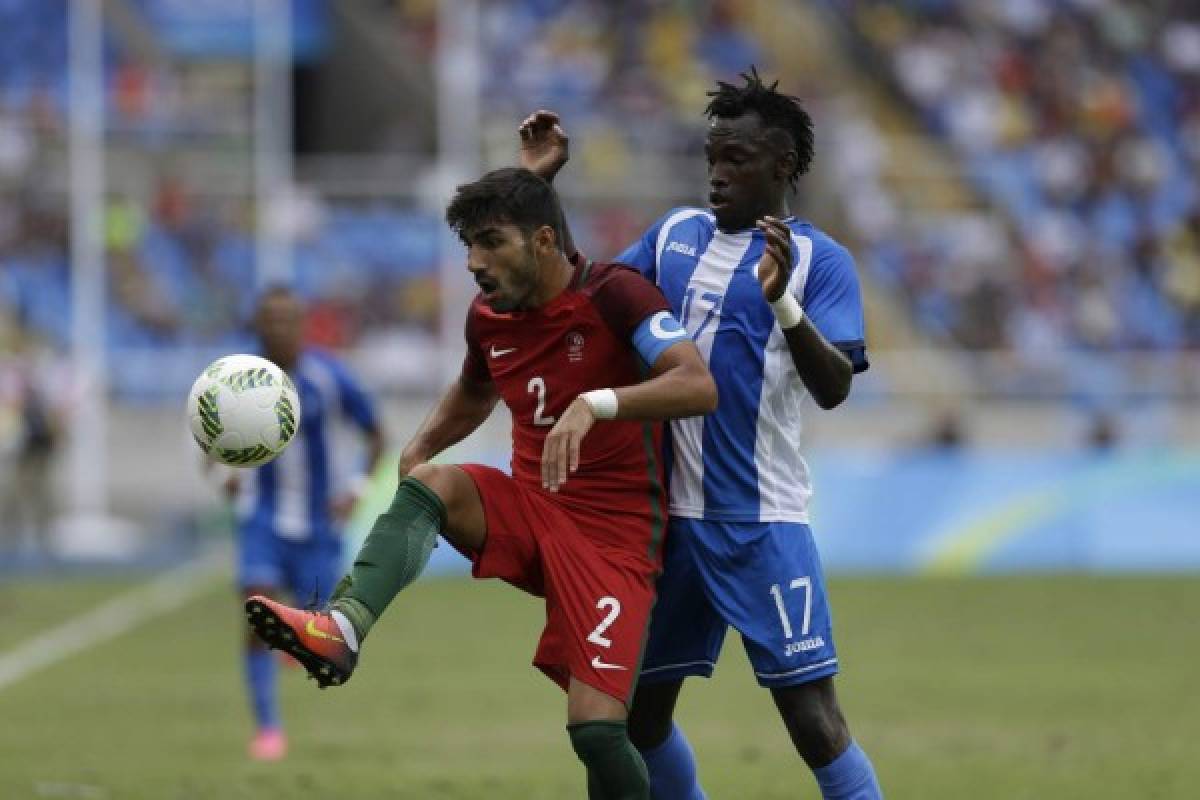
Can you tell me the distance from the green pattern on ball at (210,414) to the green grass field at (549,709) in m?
3.29

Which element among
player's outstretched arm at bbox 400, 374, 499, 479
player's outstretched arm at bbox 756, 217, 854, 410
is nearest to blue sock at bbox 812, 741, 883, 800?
player's outstretched arm at bbox 756, 217, 854, 410

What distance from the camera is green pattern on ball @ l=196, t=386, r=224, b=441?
7688 mm

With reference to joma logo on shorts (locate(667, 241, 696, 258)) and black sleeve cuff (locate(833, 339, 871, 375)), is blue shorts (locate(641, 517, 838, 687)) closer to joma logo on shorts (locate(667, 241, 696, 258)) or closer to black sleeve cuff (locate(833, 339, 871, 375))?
black sleeve cuff (locate(833, 339, 871, 375))

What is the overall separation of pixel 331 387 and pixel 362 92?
75.7 feet

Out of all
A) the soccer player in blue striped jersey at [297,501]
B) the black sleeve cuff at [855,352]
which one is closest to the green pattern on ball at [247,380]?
the black sleeve cuff at [855,352]

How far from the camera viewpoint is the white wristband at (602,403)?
22.7ft

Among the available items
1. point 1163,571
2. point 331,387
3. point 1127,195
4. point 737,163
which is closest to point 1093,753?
point 331,387

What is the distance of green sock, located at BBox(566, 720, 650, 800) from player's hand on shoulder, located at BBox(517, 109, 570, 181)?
2.08 meters

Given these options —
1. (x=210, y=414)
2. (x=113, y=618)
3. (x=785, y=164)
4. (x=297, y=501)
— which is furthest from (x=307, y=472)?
(x=113, y=618)

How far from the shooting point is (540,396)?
7.53 meters

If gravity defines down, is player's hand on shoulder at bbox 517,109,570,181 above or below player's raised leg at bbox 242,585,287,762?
above

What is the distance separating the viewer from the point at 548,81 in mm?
32406

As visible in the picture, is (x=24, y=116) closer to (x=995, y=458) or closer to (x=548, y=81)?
(x=548, y=81)

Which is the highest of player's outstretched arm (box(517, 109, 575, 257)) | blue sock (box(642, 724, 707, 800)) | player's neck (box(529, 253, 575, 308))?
player's outstretched arm (box(517, 109, 575, 257))
